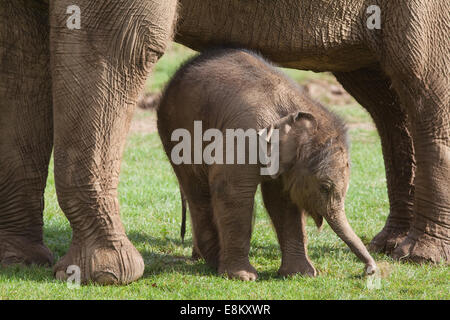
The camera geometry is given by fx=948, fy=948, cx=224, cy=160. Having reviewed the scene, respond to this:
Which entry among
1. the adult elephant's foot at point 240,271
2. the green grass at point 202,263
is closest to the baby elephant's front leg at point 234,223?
the adult elephant's foot at point 240,271

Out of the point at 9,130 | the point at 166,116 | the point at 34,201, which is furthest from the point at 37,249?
the point at 166,116

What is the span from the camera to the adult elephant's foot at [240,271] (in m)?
6.05

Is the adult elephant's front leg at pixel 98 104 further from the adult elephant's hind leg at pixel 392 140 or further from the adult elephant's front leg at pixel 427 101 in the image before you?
the adult elephant's hind leg at pixel 392 140

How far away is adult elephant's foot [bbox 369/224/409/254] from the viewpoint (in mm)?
7453

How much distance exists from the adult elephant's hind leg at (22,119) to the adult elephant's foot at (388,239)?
2626 mm

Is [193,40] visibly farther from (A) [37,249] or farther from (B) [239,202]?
(A) [37,249]

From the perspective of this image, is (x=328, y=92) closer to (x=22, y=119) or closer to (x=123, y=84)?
(x=22, y=119)

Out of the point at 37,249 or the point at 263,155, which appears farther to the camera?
the point at 37,249

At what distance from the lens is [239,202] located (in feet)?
19.7

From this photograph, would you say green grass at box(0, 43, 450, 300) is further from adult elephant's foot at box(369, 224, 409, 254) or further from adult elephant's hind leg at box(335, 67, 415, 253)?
adult elephant's hind leg at box(335, 67, 415, 253)

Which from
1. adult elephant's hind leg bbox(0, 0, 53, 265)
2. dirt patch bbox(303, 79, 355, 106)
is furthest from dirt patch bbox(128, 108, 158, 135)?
adult elephant's hind leg bbox(0, 0, 53, 265)

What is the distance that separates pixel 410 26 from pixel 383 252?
6.13 ft

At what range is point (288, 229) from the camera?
6.30 meters

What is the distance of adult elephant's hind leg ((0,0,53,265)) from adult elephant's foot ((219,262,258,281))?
125 centimetres
